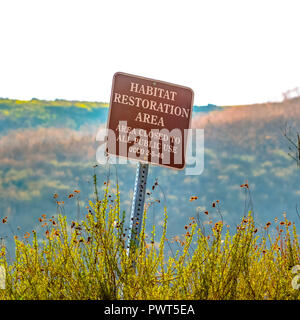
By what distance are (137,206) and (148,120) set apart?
0.60m

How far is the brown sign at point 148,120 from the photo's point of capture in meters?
3.59

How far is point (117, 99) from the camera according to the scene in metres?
3.62

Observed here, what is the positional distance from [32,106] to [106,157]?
1041 cm
